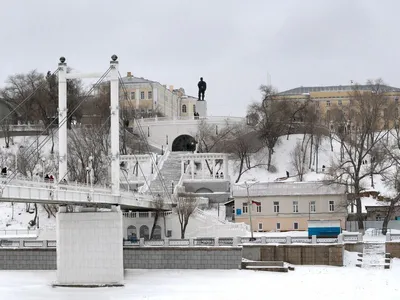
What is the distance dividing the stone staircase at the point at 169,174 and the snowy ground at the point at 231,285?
17090 millimetres

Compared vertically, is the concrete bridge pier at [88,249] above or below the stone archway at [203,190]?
below

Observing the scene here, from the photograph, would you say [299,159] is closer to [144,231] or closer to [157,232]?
[157,232]

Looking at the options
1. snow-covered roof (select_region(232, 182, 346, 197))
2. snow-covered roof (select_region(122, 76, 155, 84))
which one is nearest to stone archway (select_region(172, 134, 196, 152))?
snow-covered roof (select_region(122, 76, 155, 84))

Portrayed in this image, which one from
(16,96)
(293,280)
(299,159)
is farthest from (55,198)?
(16,96)

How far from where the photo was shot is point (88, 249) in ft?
138

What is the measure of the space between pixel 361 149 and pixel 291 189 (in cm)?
534

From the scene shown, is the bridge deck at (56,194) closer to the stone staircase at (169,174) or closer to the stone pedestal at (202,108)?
the stone staircase at (169,174)

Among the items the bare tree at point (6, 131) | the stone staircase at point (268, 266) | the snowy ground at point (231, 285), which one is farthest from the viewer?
the bare tree at point (6, 131)

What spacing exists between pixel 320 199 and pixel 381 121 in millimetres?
A: 33917

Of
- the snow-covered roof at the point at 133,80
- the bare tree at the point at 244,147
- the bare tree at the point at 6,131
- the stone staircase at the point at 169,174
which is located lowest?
the stone staircase at the point at 169,174

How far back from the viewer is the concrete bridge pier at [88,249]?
137 feet

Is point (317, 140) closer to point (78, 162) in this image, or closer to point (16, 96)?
point (78, 162)

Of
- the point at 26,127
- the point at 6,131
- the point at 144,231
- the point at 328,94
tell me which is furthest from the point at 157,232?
the point at 328,94

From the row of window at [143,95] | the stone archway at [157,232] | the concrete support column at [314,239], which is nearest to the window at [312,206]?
the stone archway at [157,232]
